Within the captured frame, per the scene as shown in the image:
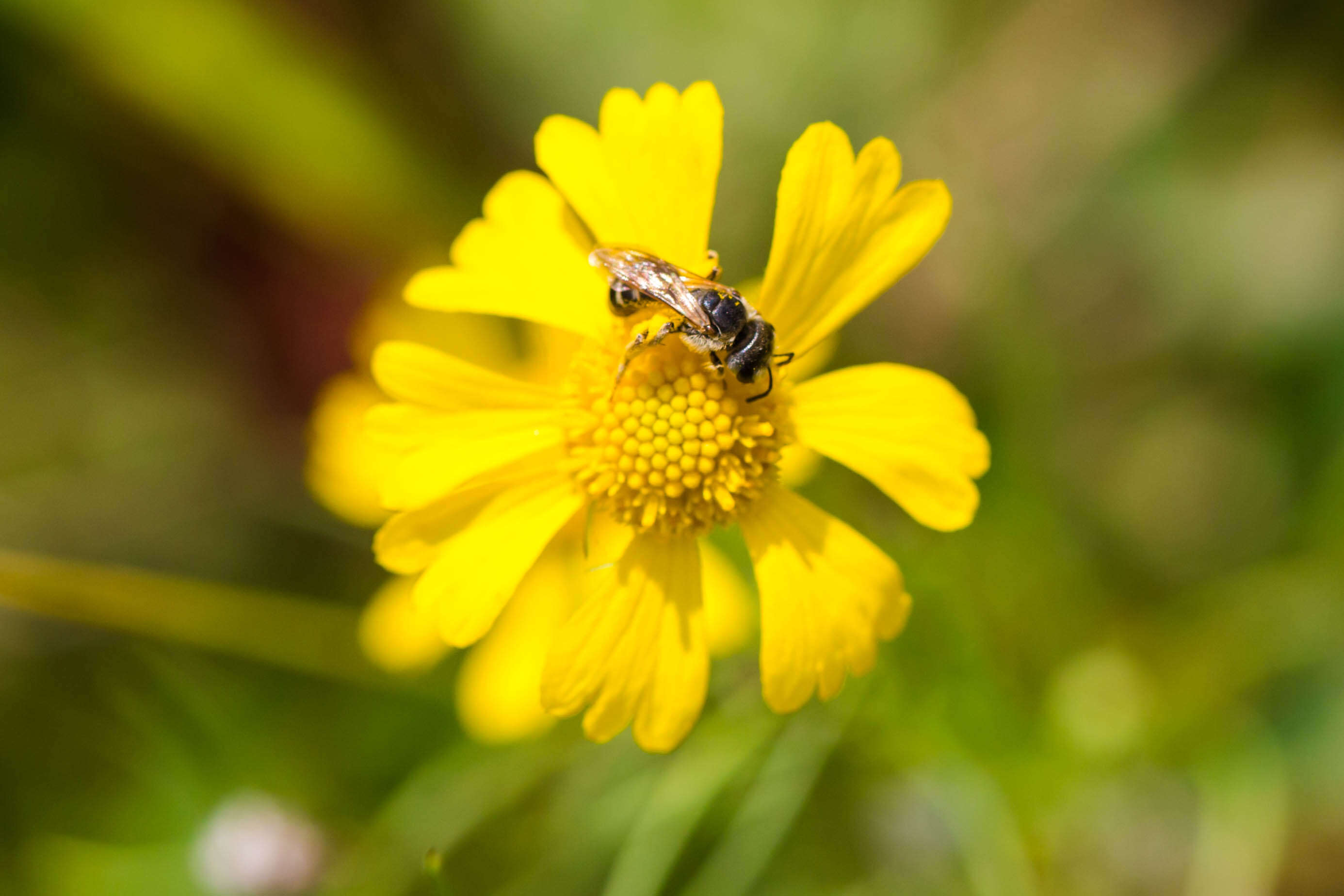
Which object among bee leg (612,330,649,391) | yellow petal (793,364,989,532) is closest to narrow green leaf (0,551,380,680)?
bee leg (612,330,649,391)

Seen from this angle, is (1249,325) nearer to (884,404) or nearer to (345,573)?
(884,404)

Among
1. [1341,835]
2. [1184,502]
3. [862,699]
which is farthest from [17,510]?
[1341,835]

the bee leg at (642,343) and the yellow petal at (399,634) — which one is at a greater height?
the yellow petal at (399,634)

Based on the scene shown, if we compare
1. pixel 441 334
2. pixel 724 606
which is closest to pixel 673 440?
pixel 724 606

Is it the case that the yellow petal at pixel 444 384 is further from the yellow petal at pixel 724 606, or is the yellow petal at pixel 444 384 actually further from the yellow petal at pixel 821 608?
the yellow petal at pixel 724 606

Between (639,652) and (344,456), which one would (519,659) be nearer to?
(344,456)

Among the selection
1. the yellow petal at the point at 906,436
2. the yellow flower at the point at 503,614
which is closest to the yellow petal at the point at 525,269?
the yellow petal at the point at 906,436
